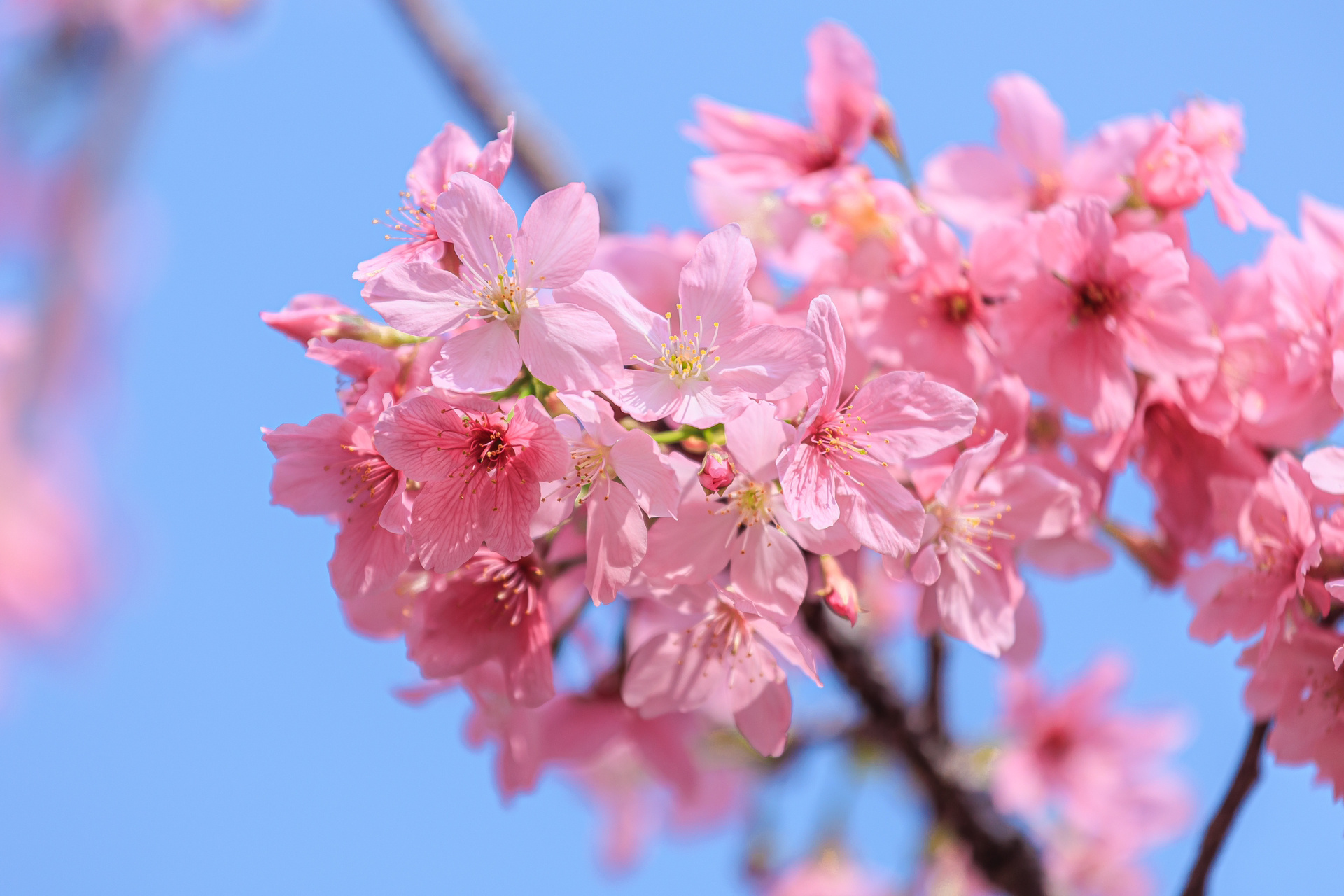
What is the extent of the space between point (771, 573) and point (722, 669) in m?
0.21

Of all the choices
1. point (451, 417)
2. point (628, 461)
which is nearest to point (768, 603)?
point (628, 461)

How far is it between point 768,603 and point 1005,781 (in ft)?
3.95

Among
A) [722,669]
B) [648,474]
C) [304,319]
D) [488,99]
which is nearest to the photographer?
[648,474]

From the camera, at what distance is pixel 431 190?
2.49ft

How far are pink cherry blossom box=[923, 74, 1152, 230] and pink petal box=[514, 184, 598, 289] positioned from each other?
504 millimetres

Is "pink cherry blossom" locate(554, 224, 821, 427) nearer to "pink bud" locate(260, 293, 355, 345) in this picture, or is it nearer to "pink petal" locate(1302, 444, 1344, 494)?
"pink bud" locate(260, 293, 355, 345)

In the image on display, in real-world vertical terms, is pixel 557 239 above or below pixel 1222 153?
above

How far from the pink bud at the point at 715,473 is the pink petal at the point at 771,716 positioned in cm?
26

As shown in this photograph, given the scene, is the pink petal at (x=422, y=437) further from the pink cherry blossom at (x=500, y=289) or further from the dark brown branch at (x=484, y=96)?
the dark brown branch at (x=484, y=96)

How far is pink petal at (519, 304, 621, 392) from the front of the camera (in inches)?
25.0

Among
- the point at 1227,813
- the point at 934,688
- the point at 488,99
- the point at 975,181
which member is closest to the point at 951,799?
the point at 934,688

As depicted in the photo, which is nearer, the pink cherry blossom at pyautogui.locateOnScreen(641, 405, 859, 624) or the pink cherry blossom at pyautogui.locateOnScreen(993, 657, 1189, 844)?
the pink cherry blossom at pyautogui.locateOnScreen(641, 405, 859, 624)

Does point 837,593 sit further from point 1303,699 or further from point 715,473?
point 1303,699

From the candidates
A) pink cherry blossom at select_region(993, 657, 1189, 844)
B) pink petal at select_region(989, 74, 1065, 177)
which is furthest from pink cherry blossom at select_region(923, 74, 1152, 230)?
pink cherry blossom at select_region(993, 657, 1189, 844)
